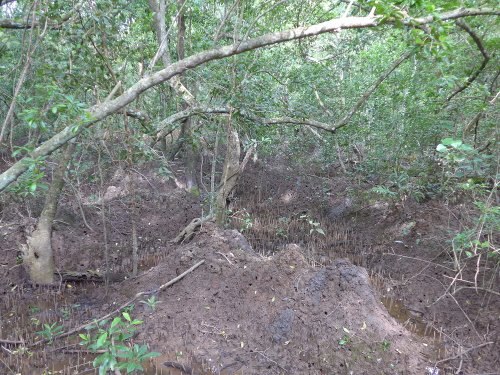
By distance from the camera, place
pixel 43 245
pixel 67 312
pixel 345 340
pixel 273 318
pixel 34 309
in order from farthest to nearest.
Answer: pixel 43 245, pixel 34 309, pixel 67 312, pixel 273 318, pixel 345 340

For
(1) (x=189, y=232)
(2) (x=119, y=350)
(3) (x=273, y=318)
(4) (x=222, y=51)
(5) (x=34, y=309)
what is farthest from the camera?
(1) (x=189, y=232)

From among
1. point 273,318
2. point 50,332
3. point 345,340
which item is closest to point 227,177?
point 273,318

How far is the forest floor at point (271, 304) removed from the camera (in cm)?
331

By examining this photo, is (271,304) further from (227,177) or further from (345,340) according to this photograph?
(227,177)

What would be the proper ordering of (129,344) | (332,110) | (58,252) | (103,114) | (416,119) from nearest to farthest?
(103,114), (129,344), (58,252), (416,119), (332,110)

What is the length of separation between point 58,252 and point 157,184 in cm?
366

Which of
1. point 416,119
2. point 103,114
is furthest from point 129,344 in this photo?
point 416,119

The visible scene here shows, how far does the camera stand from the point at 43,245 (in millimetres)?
4773

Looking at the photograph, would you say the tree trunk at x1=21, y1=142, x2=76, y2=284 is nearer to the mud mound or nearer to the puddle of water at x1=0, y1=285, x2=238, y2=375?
the puddle of water at x1=0, y1=285, x2=238, y2=375

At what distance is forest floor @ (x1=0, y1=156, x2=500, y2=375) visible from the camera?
10.9 ft

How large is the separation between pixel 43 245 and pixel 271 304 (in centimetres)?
308

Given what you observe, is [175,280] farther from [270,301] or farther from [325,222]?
[325,222]

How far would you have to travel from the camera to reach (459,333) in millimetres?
3869

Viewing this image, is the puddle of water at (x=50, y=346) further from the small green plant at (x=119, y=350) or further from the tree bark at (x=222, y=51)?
the tree bark at (x=222, y=51)
